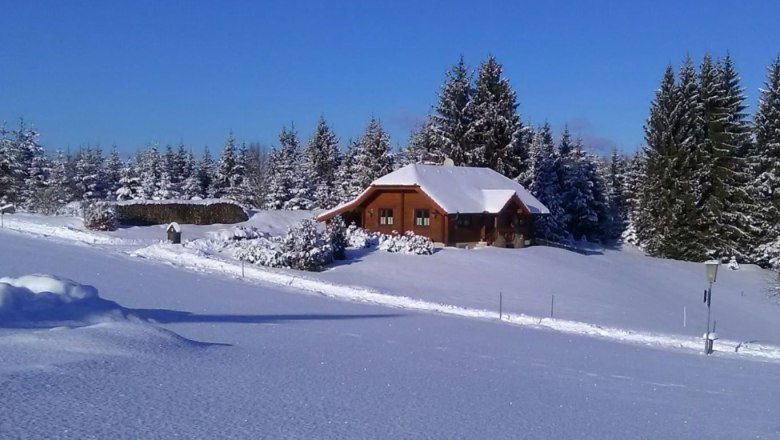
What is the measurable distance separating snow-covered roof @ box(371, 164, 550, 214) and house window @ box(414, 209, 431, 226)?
4.46 ft

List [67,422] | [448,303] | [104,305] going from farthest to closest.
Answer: [448,303] < [104,305] < [67,422]

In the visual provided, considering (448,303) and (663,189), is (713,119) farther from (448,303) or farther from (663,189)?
(448,303)

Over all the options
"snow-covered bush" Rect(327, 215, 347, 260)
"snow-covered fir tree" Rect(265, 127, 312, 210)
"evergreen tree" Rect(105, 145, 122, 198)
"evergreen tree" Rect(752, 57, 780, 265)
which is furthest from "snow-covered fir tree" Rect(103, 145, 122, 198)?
"evergreen tree" Rect(752, 57, 780, 265)

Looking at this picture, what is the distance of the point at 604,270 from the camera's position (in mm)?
41844

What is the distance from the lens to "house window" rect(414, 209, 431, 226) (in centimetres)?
4364

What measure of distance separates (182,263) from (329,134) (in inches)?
1832

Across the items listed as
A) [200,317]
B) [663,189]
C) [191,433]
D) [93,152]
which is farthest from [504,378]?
[93,152]

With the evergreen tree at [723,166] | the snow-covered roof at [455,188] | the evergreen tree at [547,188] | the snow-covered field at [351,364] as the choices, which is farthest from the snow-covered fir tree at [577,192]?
the snow-covered field at [351,364]

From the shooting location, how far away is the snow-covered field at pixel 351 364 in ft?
20.3

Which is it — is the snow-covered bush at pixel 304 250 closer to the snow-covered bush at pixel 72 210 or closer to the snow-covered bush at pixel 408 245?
the snow-covered bush at pixel 408 245

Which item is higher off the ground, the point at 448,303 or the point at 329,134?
the point at 329,134

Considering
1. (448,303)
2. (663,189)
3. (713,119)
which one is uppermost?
(713,119)

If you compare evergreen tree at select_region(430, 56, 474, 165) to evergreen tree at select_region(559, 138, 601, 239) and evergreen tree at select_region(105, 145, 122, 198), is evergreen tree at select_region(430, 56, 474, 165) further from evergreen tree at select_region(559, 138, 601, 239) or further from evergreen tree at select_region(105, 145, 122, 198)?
evergreen tree at select_region(105, 145, 122, 198)

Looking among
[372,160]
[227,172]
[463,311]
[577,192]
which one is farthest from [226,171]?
[463,311]
